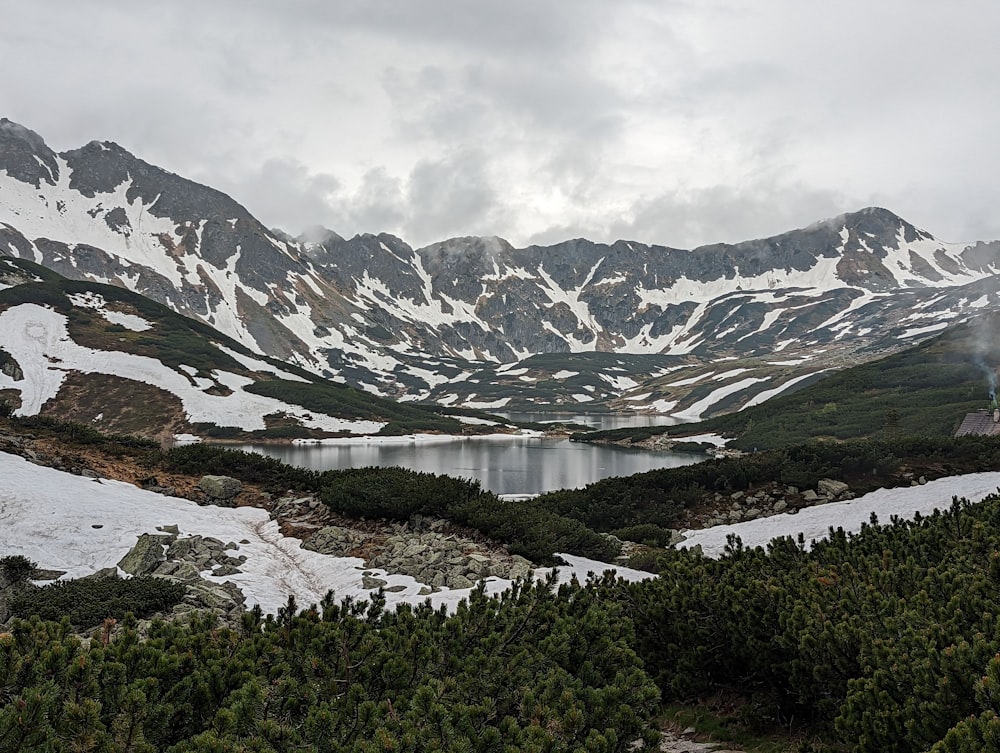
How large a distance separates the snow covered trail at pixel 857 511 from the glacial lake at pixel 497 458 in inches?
973

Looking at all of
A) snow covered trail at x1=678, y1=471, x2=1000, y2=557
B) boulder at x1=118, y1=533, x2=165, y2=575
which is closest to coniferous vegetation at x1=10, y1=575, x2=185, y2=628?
boulder at x1=118, y1=533, x2=165, y2=575

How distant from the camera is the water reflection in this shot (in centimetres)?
5081

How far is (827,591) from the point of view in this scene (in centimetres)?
719

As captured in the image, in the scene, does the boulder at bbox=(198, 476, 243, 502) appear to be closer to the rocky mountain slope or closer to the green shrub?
the green shrub

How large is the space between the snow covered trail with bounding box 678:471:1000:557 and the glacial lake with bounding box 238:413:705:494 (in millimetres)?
24718

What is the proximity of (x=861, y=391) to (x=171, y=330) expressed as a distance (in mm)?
96847

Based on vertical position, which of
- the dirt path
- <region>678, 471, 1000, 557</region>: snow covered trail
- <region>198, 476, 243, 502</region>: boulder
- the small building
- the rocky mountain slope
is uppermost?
the rocky mountain slope

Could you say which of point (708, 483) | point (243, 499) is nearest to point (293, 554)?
point (243, 499)

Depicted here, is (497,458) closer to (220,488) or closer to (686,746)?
(220,488)

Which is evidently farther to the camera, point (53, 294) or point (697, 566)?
point (53, 294)

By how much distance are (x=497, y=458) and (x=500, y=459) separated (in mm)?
814

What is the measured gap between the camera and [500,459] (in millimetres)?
64562

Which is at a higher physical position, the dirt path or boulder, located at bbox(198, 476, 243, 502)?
boulder, located at bbox(198, 476, 243, 502)

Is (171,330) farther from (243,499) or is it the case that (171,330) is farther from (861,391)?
(861,391)
